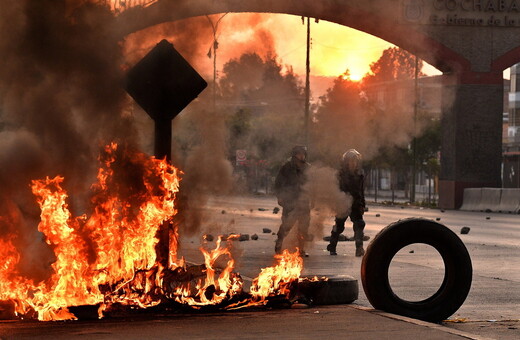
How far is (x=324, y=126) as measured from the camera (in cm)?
3672

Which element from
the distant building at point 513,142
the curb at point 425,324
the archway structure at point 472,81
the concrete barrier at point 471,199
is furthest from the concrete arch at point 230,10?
the distant building at point 513,142

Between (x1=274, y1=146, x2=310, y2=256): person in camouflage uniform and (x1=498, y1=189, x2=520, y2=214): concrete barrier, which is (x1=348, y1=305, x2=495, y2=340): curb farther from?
(x1=498, y1=189, x2=520, y2=214): concrete barrier

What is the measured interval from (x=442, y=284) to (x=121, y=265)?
2628mm

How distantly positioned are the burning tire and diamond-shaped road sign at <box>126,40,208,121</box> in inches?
72.7

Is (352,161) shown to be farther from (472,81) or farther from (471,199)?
(472,81)

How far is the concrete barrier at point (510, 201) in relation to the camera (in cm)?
3791

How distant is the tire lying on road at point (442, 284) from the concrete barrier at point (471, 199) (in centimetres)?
3075

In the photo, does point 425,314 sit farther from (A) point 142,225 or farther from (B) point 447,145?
(B) point 447,145

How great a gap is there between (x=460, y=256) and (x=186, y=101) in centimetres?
264

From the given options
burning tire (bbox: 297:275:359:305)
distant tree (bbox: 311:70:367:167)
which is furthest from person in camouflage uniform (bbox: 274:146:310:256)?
distant tree (bbox: 311:70:367:167)

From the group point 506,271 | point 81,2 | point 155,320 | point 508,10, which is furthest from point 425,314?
point 508,10

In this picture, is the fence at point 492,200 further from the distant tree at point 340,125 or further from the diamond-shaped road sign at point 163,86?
the diamond-shaped road sign at point 163,86

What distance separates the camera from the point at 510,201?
126 ft

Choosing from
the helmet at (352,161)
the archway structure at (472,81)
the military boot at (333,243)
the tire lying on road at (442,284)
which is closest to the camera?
the tire lying on road at (442,284)
